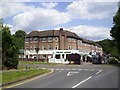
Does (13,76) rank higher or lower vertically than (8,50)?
lower

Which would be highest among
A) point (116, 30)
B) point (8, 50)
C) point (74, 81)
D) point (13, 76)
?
point (116, 30)

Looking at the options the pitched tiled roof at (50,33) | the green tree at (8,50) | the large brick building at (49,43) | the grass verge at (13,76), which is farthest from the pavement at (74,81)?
the pitched tiled roof at (50,33)

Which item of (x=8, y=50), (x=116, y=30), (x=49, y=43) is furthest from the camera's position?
(x=49, y=43)

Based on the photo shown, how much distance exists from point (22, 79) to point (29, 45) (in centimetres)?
8917

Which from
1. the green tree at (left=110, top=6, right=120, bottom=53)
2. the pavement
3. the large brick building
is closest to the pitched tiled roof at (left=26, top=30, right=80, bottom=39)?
the large brick building

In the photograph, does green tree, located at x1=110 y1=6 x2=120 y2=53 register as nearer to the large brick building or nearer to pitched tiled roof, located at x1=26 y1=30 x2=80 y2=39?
the large brick building

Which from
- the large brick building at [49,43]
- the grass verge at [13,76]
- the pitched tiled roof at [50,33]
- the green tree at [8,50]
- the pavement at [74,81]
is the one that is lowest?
the pavement at [74,81]

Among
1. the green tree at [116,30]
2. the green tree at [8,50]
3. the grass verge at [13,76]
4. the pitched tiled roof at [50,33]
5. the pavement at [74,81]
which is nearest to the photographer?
the pavement at [74,81]

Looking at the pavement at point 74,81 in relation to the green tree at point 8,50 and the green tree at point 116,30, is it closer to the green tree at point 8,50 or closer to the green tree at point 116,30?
the green tree at point 8,50

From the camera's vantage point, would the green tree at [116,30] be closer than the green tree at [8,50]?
No

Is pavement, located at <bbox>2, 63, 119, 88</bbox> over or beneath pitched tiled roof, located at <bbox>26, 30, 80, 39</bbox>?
beneath

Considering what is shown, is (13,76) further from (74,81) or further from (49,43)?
(49,43)

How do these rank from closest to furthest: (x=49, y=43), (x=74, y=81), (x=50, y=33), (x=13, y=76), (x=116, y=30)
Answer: (x=74, y=81), (x=13, y=76), (x=116, y=30), (x=49, y=43), (x=50, y=33)

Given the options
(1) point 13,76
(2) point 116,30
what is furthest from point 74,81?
(2) point 116,30
